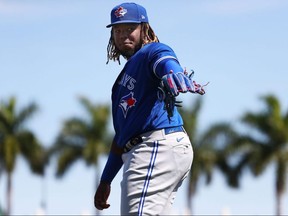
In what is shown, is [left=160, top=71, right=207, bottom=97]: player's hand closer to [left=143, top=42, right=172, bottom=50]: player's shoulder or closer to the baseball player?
the baseball player

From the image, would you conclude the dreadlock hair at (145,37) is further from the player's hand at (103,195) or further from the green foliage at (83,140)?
the green foliage at (83,140)

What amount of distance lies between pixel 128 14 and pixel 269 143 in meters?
56.8

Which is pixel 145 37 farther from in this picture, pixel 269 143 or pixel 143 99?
pixel 269 143

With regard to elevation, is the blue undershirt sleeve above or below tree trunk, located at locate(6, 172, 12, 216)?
above

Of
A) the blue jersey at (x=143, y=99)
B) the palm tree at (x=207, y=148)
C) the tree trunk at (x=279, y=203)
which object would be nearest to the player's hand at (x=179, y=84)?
the blue jersey at (x=143, y=99)

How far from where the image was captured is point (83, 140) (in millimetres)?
66688

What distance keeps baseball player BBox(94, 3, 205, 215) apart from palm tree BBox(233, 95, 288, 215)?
51.7 metres

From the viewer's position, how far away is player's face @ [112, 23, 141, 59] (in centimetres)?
676

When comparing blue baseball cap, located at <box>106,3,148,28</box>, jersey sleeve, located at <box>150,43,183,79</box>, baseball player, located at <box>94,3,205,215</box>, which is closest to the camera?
jersey sleeve, located at <box>150,43,183,79</box>

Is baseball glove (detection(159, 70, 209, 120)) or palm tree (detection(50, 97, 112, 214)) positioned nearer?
baseball glove (detection(159, 70, 209, 120))

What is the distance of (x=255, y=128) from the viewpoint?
61.7 meters

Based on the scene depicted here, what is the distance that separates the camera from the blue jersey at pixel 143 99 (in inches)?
258

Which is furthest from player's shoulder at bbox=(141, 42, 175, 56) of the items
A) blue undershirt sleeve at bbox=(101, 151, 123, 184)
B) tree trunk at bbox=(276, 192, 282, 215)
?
tree trunk at bbox=(276, 192, 282, 215)

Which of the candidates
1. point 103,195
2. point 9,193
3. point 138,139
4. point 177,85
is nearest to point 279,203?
point 9,193
